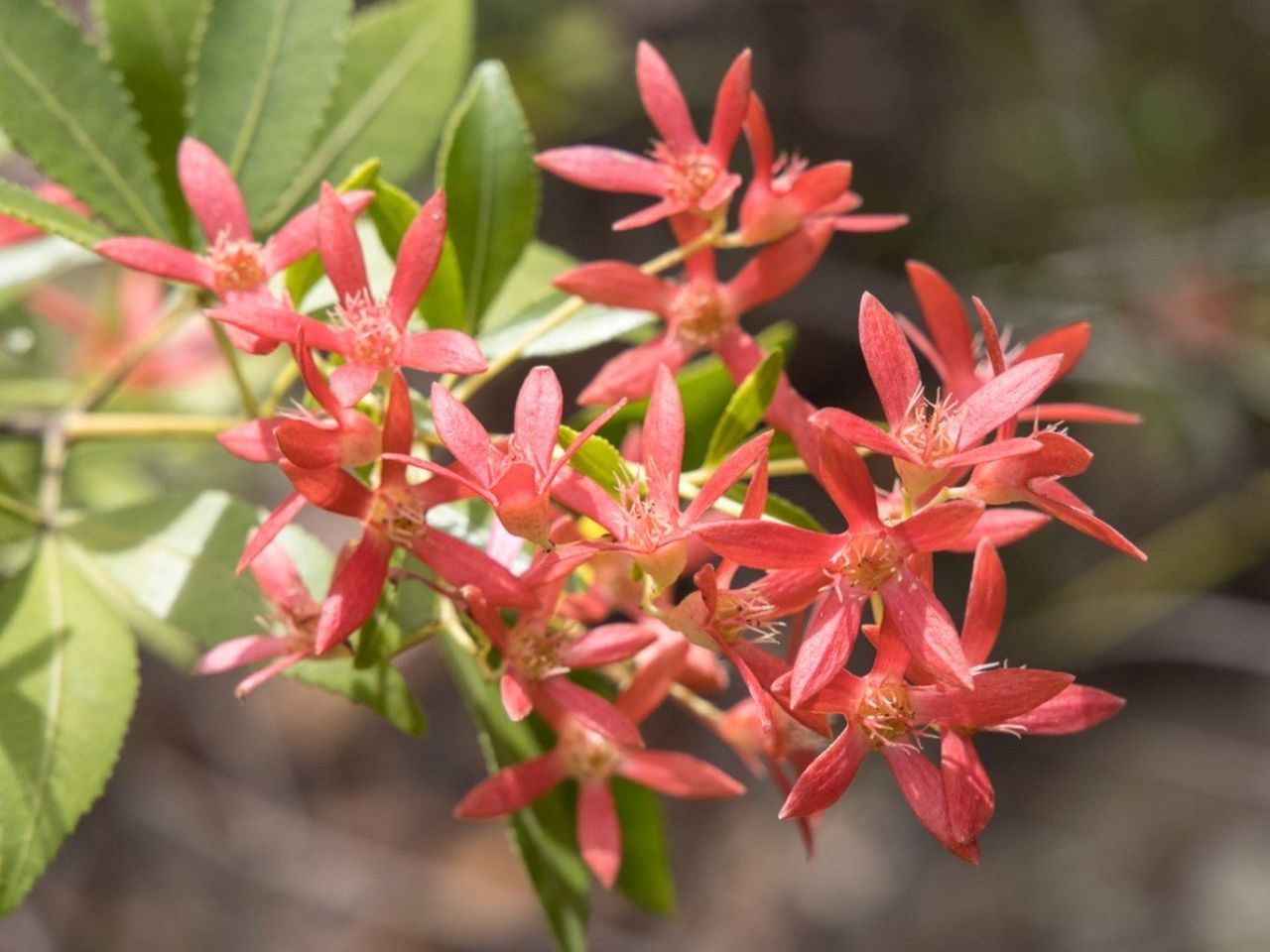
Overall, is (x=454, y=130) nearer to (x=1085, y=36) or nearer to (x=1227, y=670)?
(x=1085, y=36)

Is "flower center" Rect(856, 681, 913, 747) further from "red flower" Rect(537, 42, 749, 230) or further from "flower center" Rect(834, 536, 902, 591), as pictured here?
"red flower" Rect(537, 42, 749, 230)

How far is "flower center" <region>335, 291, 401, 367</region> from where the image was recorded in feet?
3.95

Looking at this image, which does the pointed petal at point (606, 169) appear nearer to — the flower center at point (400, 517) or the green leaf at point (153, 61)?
the flower center at point (400, 517)

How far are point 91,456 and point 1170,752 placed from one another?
Result: 4.78 meters

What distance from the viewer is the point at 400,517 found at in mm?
1158

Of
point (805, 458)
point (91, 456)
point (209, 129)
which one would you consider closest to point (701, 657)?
point (805, 458)

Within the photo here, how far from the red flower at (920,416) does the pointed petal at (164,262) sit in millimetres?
742

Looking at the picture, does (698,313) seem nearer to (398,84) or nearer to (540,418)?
(540,418)

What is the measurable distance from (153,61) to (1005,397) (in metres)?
1.33

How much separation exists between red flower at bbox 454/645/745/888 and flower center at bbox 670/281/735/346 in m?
0.45

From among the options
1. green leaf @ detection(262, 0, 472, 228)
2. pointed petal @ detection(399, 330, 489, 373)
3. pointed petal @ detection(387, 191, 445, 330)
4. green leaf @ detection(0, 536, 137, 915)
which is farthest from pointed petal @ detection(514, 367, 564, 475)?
green leaf @ detection(262, 0, 472, 228)

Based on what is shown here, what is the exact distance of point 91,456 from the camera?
275 cm

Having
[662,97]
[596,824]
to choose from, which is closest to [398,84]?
[662,97]

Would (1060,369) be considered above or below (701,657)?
above
